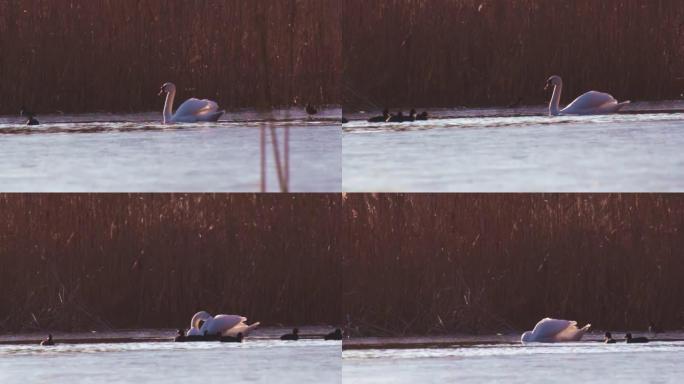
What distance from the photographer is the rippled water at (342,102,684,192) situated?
617cm

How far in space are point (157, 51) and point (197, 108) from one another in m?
1.08

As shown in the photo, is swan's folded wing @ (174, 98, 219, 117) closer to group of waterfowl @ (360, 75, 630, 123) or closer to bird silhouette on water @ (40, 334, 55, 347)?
group of waterfowl @ (360, 75, 630, 123)

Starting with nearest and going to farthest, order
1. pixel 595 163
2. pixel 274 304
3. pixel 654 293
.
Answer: pixel 595 163, pixel 274 304, pixel 654 293

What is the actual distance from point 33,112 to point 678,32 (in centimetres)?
271

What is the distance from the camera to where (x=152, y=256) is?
7898mm

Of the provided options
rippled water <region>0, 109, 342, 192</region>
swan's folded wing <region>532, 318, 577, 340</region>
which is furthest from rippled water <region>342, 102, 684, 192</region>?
swan's folded wing <region>532, 318, 577, 340</region>

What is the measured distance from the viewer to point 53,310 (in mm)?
8023

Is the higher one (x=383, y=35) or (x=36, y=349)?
(x=383, y=35)

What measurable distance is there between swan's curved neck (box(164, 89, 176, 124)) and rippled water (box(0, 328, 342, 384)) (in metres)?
0.96

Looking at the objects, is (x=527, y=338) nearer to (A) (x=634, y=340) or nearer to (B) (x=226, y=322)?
(A) (x=634, y=340)

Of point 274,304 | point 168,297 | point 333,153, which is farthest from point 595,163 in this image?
point 168,297

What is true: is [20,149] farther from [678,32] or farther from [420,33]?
[678,32]

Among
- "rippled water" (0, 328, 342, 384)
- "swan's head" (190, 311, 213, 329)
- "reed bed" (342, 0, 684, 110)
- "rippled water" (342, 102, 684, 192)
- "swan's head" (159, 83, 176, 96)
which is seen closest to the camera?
"rippled water" (0, 328, 342, 384)

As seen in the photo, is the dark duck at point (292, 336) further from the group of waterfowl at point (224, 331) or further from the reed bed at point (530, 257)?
the reed bed at point (530, 257)
